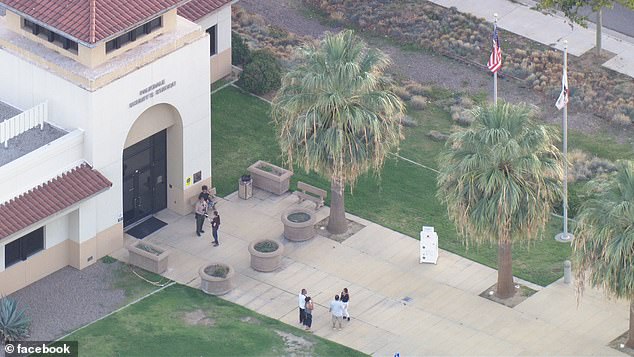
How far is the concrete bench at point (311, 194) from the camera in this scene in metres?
71.3

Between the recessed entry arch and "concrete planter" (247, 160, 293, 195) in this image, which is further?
"concrete planter" (247, 160, 293, 195)

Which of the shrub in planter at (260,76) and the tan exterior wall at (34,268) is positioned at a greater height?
the shrub in planter at (260,76)

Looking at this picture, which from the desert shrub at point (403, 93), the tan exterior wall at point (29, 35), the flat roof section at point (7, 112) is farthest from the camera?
the desert shrub at point (403, 93)

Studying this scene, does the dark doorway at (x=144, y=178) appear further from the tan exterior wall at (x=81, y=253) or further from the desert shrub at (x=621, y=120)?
the desert shrub at (x=621, y=120)

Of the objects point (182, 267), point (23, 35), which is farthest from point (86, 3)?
point (182, 267)

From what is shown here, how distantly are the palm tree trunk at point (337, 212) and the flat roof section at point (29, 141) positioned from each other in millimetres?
10360

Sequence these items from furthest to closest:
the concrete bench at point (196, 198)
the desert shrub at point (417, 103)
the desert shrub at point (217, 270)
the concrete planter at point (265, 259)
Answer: the desert shrub at point (417, 103) < the concrete bench at point (196, 198) < the concrete planter at point (265, 259) < the desert shrub at point (217, 270)

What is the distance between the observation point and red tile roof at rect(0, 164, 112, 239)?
62781mm

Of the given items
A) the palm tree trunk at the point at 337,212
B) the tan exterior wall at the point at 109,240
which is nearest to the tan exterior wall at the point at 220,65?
the palm tree trunk at the point at 337,212

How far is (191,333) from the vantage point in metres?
62.6

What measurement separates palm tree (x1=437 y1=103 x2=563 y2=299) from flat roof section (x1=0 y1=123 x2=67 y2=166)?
13956 millimetres

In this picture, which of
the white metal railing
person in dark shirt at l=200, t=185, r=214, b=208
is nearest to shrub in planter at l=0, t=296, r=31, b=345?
the white metal railing

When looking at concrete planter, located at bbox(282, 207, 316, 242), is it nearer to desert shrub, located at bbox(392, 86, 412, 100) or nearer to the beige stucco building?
the beige stucco building

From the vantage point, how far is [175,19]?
223 ft
